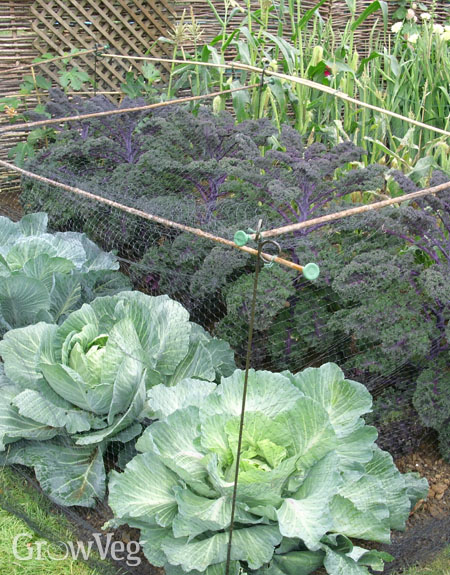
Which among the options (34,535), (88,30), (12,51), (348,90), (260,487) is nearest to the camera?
(260,487)

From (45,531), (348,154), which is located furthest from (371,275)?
(45,531)

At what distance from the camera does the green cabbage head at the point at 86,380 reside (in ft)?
6.40

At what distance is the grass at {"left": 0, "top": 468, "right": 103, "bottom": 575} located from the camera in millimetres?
1860

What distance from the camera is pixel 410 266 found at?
2.18 metres

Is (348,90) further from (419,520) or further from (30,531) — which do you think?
(30,531)

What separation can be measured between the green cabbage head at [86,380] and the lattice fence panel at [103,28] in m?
3.09

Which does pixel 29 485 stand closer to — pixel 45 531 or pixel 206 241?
pixel 45 531

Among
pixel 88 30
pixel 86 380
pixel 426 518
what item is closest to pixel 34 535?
pixel 86 380

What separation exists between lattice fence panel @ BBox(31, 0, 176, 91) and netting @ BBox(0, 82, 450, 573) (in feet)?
6.97

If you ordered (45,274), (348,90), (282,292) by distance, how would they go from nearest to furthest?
(282,292) → (45,274) → (348,90)

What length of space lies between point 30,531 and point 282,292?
43.3 inches

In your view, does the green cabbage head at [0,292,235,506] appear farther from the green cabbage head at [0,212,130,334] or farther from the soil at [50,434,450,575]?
the green cabbage head at [0,212,130,334]

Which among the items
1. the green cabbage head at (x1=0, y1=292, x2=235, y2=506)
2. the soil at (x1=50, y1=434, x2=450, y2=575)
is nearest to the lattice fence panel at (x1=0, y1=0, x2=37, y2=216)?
the green cabbage head at (x1=0, y1=292, x2=235, y2=506)

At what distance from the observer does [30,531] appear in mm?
1990
